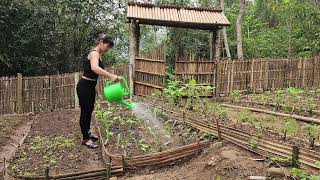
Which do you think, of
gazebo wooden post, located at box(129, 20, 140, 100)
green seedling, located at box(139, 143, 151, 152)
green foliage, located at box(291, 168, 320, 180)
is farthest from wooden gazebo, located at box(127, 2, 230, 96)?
green foliage, located at box(291, 168, 320, 180)

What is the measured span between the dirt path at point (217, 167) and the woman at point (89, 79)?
1634mm

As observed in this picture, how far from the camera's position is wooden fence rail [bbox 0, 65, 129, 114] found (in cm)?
911

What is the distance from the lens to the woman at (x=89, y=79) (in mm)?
5480

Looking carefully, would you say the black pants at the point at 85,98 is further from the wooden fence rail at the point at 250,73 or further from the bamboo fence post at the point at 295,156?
the wooden fence rail at the point at 250,73

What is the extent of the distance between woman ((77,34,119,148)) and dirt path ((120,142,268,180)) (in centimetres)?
163

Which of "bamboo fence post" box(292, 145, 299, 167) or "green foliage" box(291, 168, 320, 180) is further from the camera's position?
"bamboo fence post" box(292, 145, 299, 167)

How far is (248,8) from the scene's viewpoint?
24422 millimetres

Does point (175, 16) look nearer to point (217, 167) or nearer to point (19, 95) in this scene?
point (19, 95)

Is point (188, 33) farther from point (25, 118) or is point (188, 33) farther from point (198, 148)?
point (198, 148)

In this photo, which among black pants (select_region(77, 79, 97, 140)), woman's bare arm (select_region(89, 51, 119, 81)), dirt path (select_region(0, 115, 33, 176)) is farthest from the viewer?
dirt path (select_region(0, 115, 33, 176))

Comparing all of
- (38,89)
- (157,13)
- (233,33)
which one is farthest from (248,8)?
(38,89)

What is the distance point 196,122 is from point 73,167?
1.88m

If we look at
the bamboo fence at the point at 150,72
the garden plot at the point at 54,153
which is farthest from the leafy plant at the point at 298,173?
the bamboo fence at the point at 150,72

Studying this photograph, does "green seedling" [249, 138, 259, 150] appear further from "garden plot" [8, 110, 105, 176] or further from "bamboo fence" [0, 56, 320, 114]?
"bamboo fence" [0, 56, 320, 114]
